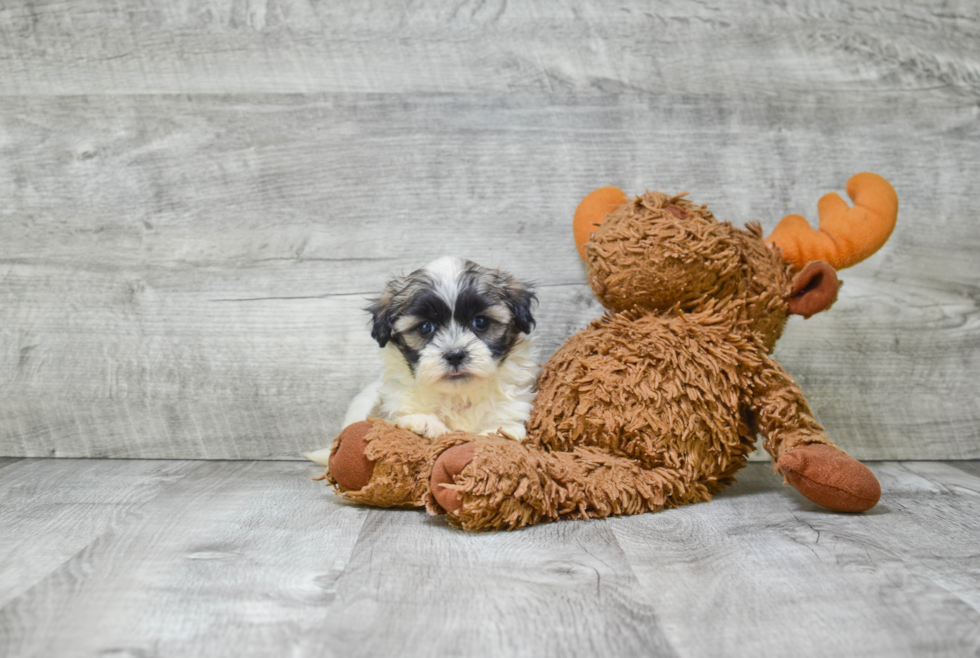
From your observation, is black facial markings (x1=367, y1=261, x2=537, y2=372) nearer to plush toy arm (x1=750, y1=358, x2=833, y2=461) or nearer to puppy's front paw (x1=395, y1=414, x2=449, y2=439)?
puppy's front paw (x1=395, y1=414, x2=449, y2=439)

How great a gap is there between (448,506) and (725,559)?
0.51m

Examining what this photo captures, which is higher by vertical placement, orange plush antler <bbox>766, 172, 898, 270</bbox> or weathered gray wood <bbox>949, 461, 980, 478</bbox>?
orange plush antler <bbox>766, 172, 898, 270</bbox>

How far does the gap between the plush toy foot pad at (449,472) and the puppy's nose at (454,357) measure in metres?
0.21

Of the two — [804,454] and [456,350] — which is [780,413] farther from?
[456,350]

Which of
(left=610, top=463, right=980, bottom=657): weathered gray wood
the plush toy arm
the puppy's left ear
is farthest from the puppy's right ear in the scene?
the plush toy arm

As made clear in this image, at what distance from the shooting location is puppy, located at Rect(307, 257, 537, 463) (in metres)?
1.70

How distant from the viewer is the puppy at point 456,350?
66.7 inches

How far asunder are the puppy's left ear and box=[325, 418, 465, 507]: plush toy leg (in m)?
0.32

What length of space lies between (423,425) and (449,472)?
0.25m

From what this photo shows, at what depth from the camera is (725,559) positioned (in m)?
1.33

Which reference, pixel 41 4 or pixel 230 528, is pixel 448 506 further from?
pixel 41 4

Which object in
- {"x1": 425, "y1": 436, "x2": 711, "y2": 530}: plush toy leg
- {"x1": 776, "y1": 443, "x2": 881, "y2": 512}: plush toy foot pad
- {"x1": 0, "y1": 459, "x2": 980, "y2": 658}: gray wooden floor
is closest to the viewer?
{"x1": 0, "y1": 459, "x2": 980, "y2": 658}: gray wooden floor

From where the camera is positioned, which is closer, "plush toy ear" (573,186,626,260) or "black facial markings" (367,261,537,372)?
"black facial markings" (367,261,537,372)

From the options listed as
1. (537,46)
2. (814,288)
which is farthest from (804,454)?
(537,46)
